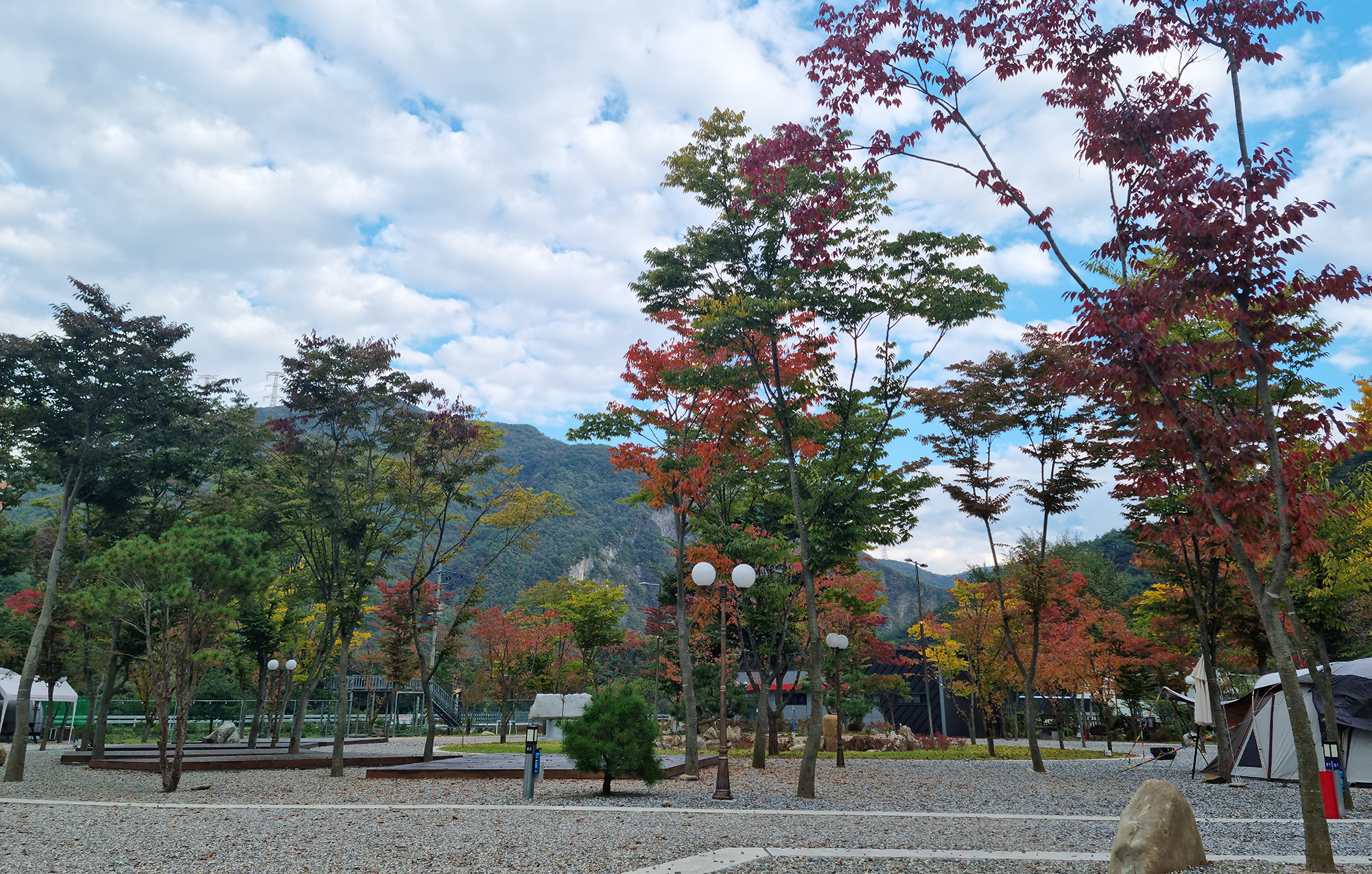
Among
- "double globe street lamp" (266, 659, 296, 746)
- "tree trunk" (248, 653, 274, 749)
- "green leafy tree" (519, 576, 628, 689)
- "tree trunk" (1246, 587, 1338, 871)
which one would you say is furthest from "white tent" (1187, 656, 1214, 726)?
"tree trunk" (248, 653, 274, 749)

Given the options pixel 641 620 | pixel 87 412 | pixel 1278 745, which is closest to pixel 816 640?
pixel 1278 745

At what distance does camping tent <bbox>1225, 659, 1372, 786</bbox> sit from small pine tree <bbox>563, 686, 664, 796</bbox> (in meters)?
9.86

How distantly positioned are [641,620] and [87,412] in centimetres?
7107

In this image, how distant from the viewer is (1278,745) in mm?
14656

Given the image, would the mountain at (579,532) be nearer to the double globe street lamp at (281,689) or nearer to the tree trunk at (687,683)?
the double globe street lamp at (281,689)

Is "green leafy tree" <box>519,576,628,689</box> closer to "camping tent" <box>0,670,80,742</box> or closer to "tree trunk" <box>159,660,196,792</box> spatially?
"tree trunk" <box>159,660,196,792</box>

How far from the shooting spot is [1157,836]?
584 cm

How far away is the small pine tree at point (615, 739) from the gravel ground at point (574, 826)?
1.46 feet

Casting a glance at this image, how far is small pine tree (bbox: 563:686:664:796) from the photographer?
11.8 metres

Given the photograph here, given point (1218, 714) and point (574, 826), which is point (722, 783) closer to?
point (574, 826)

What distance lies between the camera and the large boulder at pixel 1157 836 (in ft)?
18.9

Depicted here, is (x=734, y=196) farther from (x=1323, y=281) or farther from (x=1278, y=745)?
(x=1278, y=745)

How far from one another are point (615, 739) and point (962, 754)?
51.7 ft

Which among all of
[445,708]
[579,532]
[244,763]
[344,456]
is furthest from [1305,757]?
[579,532]
